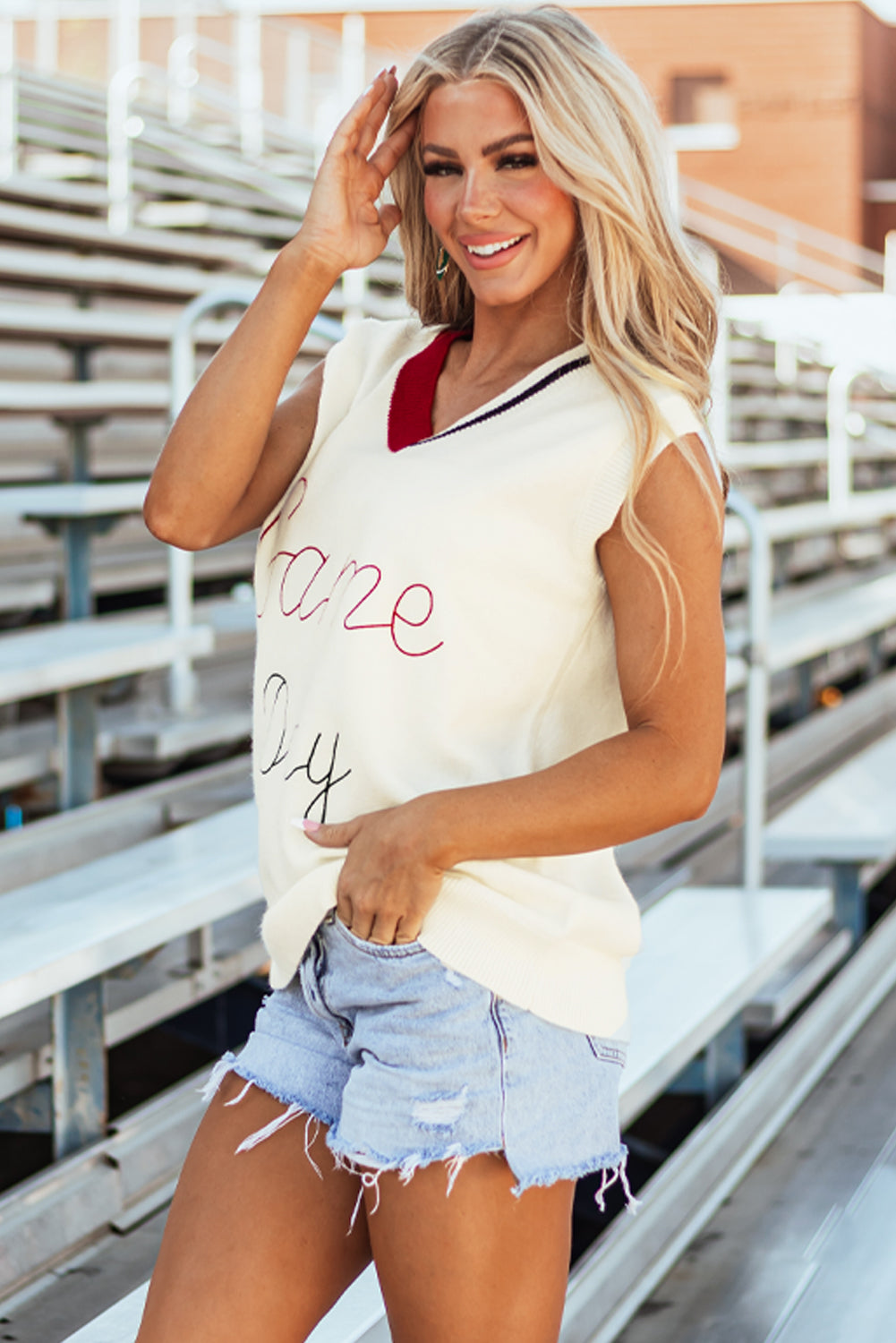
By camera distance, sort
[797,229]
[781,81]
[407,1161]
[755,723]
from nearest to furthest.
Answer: [407,1161]
[755,723]
[797,229]
[781,81]

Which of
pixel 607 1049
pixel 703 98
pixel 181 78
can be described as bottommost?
pixel 607 1049

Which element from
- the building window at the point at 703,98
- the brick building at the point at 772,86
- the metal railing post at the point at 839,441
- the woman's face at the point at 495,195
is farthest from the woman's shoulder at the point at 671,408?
the building window at the point at 703,98

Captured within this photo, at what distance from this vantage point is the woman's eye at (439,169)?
130 centimetres

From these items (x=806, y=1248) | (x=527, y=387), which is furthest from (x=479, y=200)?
(x=806, y=1248)

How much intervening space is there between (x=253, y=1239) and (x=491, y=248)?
2.52 ft

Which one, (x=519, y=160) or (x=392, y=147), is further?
(x=392, y=147)

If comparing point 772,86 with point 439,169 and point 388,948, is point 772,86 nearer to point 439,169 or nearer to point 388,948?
point 439,169

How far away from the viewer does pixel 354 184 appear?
1353 millimetres

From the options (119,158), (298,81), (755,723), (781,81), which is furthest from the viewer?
(781,81)

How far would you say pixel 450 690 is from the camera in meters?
1.18

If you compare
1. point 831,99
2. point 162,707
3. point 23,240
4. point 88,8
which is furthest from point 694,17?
point 162,707

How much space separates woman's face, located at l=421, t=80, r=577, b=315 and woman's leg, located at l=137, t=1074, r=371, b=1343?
0.67 meters

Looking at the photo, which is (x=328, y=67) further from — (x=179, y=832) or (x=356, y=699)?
(x=356, y=699)

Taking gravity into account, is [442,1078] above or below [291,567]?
below
